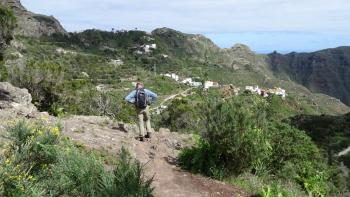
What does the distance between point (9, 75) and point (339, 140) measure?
→ 63145 millimetres

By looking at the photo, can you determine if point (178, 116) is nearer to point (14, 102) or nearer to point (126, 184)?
point (14, 102)

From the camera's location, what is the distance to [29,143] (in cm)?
717

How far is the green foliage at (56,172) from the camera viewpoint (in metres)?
6.59

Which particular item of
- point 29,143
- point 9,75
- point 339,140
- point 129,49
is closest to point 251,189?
point 29,143

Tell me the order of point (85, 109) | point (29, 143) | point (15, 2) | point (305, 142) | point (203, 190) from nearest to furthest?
point (29, 143), point (203, 190), point (305, 142), point (85, 109), point (15, 2)

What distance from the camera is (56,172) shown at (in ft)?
23.1

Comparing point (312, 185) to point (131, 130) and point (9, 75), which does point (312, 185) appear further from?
point (9, 75)

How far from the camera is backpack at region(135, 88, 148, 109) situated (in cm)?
1320

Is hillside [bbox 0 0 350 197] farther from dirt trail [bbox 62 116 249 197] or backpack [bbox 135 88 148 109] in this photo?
backpack [bbox 135 88 148 109]

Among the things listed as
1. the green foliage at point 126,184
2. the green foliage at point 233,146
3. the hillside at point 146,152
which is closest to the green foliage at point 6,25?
the hillside at point 146,152

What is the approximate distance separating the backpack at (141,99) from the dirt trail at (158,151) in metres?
0.94

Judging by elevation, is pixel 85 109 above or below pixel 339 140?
above

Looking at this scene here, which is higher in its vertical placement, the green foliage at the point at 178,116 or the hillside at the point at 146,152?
the hillside at the point at 146,152

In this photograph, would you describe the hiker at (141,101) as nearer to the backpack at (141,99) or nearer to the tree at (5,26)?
the backpack at (141,99)
